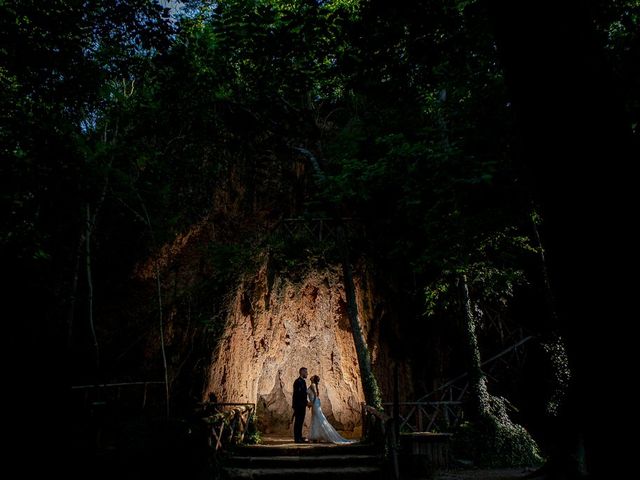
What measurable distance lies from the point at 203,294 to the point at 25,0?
832 cm

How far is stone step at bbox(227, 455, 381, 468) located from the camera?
812 centimetres

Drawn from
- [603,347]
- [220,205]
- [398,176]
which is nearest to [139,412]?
[220,205]

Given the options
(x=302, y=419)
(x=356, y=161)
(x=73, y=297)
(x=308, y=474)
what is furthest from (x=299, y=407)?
(x=356, y=161)

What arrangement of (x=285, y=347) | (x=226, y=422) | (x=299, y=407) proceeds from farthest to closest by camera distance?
(x=285, y=347), (x=299, y=407), (x=226, y=422)

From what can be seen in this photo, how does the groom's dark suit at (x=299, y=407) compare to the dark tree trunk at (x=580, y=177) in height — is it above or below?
below

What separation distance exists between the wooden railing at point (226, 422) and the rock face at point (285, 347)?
44cm

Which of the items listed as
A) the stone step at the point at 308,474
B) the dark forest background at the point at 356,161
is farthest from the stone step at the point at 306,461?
the dark forest background at the point at 356,161

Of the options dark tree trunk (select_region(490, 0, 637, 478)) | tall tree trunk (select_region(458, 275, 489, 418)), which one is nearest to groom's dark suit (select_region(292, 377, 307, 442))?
tall tree trunk (select_region(458, 275, 489, 418))

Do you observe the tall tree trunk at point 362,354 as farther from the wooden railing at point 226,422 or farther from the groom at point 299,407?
the wooden railing at point 226,422

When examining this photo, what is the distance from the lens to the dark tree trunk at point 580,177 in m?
0.99

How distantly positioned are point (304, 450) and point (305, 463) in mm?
772

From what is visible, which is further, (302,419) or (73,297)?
(302,419)

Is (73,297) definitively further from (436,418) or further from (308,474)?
(436,418)

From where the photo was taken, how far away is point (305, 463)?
8.12 meters
